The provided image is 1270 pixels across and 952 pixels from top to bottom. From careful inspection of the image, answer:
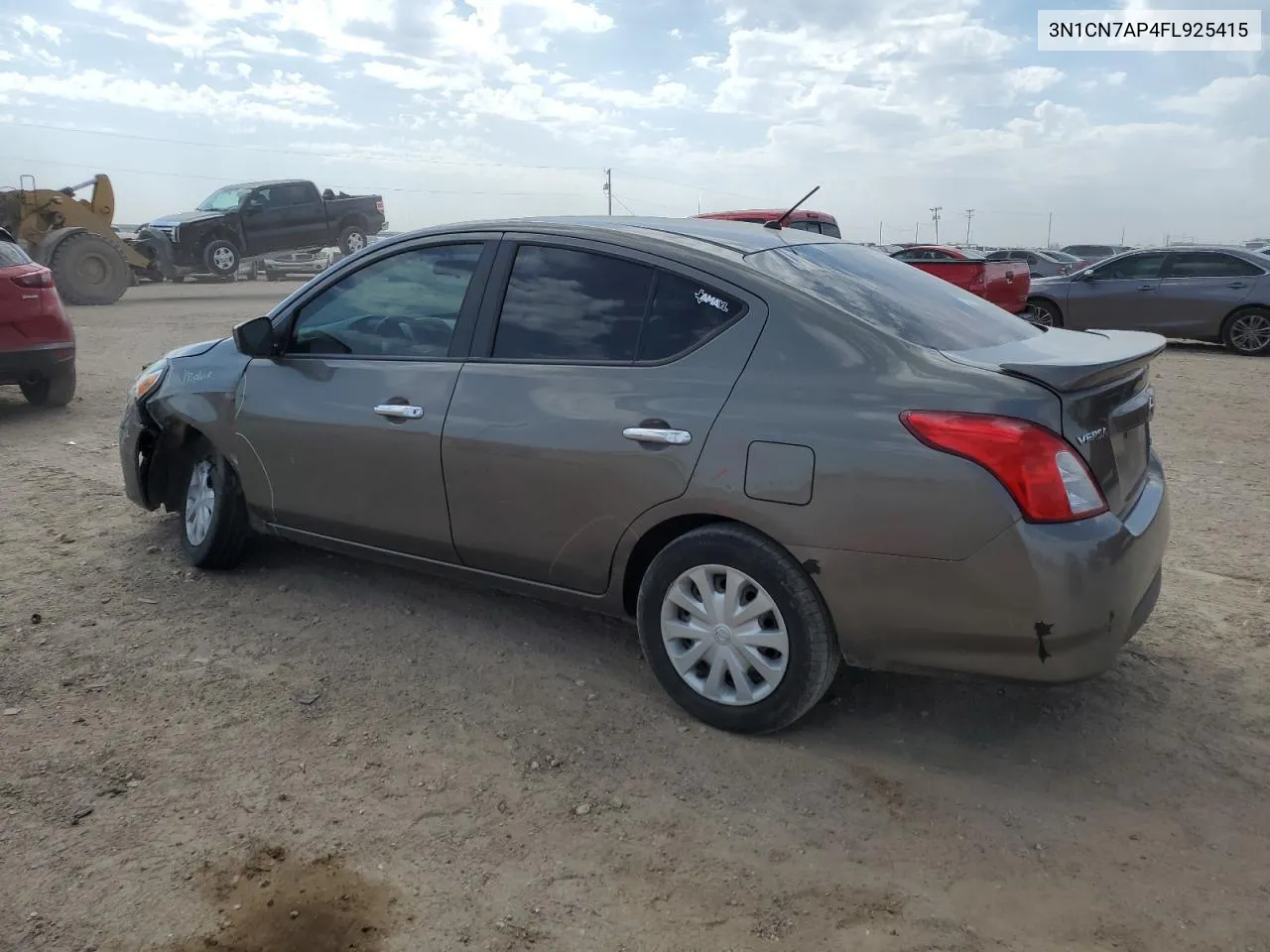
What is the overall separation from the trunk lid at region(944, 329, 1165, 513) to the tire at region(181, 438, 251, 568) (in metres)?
3.16

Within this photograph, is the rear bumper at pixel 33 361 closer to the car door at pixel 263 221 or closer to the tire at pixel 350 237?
the car door at pixel 263 221

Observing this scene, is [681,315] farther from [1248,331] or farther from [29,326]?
[1248,331]

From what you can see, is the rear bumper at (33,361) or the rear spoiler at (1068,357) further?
the rear bumper at (33,361)

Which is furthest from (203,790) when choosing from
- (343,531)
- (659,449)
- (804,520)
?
(804,520)

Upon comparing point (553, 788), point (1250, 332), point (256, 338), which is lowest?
point (553, 788)

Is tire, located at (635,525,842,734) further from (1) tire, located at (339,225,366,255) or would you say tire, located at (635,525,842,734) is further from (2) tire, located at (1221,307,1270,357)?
(1) tire, located at (339,225,366,255)

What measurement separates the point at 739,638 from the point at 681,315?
3.47 feet

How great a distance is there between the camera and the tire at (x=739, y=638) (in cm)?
305

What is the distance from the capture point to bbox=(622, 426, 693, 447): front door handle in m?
3.18

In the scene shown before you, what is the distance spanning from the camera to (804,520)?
2969mm

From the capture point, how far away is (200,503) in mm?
4707

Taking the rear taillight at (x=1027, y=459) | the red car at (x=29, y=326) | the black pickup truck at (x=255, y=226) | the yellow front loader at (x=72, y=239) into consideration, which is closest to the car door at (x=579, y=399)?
the rear taillight at (x=1027, y=459)

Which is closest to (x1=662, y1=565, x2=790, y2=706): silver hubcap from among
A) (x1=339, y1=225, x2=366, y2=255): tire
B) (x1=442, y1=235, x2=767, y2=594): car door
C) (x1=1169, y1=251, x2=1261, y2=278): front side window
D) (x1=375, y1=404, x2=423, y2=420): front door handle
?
(x1=442, y1=235, x2=767, y2=594): car door

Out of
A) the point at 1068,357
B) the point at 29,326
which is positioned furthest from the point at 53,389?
the point at 1068,357
